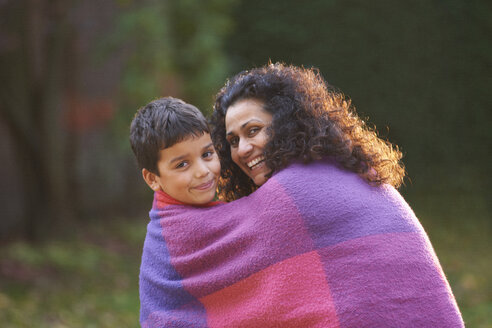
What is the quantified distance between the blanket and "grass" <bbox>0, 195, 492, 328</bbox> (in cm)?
293

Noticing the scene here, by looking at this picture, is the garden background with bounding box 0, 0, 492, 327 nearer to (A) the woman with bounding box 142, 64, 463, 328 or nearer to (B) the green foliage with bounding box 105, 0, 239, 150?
(B) the green foliage with bounding box 105, 0, 239, 150

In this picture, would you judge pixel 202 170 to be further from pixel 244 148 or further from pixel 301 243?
pixel 301 243

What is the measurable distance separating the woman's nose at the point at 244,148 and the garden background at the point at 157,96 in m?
3.37

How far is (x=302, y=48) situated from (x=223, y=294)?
24.6 feet

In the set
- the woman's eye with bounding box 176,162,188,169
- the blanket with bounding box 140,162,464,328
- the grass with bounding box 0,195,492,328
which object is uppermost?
the grass with bounding box 0,195,492,328

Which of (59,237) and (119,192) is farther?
(119,192)

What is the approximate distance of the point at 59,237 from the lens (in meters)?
7.12

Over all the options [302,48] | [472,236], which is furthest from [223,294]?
[302,48]

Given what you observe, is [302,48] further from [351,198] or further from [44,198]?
[351,198]

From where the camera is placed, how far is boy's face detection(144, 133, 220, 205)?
2160mm

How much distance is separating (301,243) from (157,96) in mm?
5105

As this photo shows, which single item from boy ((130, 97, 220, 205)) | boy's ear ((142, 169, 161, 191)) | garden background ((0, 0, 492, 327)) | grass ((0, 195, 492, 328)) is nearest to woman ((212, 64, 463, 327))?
boy ((130, 97, 220, 205))

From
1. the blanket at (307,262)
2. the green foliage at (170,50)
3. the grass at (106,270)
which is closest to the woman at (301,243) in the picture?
the blanket at (307,262)

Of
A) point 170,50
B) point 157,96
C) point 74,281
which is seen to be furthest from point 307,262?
point 170,50
